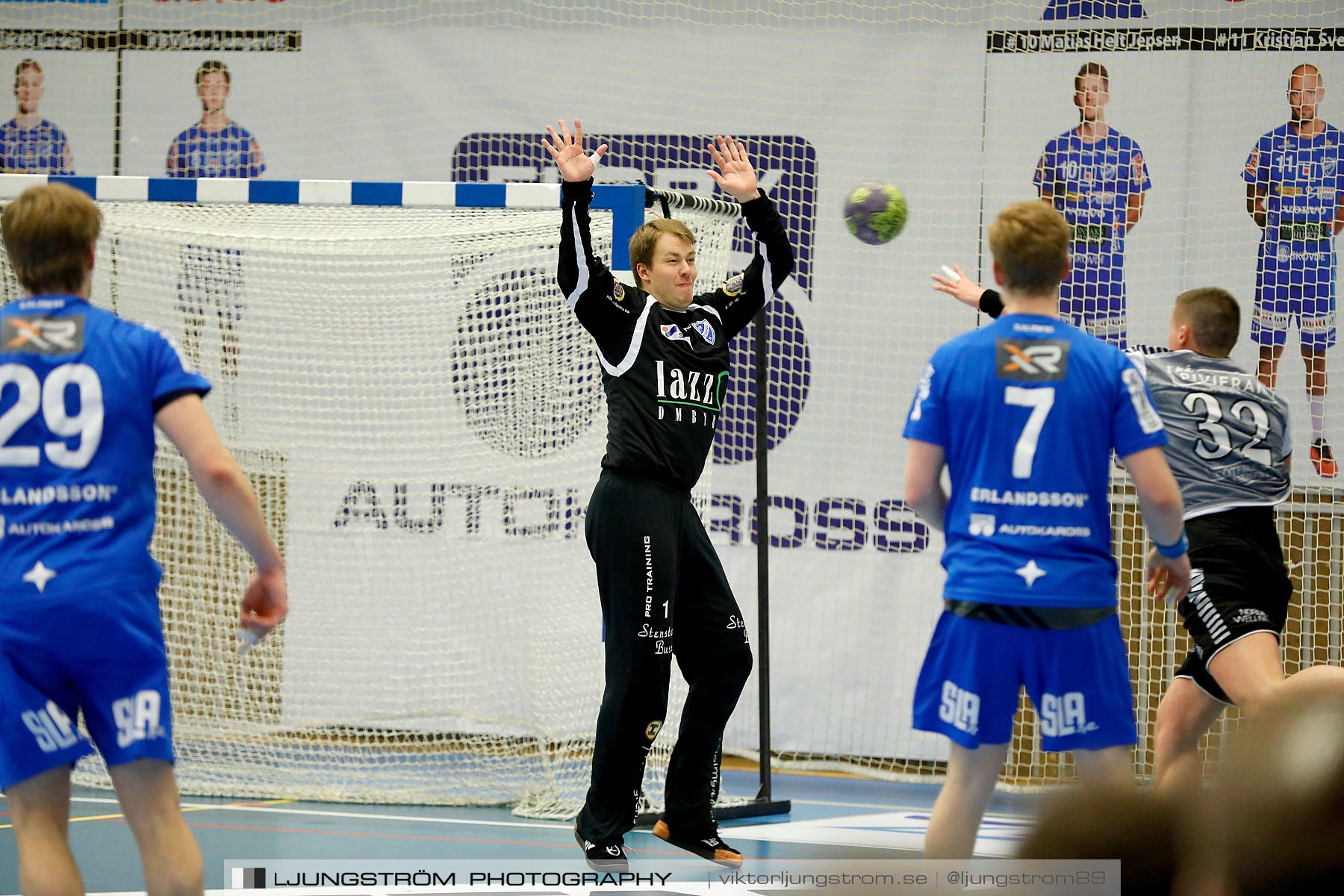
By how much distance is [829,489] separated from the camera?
8266 millimetres

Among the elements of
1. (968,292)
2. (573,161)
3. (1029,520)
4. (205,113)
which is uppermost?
(205,113)

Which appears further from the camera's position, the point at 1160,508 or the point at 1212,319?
the point at 1212,319

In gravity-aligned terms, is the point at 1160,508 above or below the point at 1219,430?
below

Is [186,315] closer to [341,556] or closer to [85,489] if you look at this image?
[341,556]

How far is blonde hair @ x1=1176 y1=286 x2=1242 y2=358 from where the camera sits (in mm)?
Answer: 5102

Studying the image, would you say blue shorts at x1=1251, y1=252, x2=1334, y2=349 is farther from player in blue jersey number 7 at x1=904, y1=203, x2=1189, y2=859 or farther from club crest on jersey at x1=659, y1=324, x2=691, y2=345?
player in blue jersey number 7 at x1=904, y1=203, x2=1189, y2=859

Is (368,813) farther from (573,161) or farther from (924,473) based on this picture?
(924,473)

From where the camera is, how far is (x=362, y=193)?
6.41 meters

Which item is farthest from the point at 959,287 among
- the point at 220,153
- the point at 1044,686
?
the point at 220,153

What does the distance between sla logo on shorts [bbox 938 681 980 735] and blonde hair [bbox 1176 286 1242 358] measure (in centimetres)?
230

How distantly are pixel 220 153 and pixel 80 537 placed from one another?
643 cm

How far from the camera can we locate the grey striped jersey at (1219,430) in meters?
5.07

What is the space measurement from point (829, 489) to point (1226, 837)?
718 centimetres

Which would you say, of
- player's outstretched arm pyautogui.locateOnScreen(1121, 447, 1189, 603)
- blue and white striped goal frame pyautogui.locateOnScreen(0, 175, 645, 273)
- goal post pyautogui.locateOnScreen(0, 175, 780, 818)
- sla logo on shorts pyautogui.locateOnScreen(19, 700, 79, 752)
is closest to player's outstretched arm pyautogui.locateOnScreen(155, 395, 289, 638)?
sla logo on shorts pyautogui.locateOnScreen(19, 700, 79, 752)
